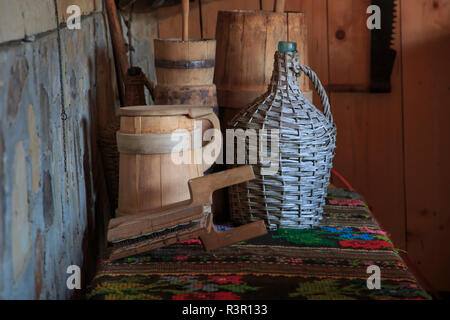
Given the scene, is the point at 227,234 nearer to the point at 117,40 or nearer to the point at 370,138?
the point at 117,40

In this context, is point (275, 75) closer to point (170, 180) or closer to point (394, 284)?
point (170, 180)

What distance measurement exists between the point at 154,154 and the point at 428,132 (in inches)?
52.3

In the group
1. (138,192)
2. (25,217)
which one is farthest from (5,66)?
(138,192)

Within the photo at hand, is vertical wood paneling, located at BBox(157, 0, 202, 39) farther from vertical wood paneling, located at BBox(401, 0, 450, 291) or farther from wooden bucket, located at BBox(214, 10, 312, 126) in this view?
vertical wood paneling, located at BBox(401, 0, 450, 291)

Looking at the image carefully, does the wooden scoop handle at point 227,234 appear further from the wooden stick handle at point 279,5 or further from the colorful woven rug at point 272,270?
the wooden stick handle at point 279,5

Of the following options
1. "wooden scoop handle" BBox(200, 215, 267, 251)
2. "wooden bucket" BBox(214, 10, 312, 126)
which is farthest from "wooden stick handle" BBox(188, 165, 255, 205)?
"wooden bucket" BBox(214, 10, 312, 126)

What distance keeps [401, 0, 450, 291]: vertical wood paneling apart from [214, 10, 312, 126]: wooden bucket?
72 centimetres

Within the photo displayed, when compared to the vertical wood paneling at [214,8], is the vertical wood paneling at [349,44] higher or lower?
lower

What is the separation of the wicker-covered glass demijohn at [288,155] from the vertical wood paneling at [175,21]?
0.91 metres

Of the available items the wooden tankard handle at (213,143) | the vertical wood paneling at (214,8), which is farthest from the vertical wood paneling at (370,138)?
the wooden tankard handle at (213,143)

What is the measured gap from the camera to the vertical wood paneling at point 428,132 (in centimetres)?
214

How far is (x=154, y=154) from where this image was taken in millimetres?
1235
